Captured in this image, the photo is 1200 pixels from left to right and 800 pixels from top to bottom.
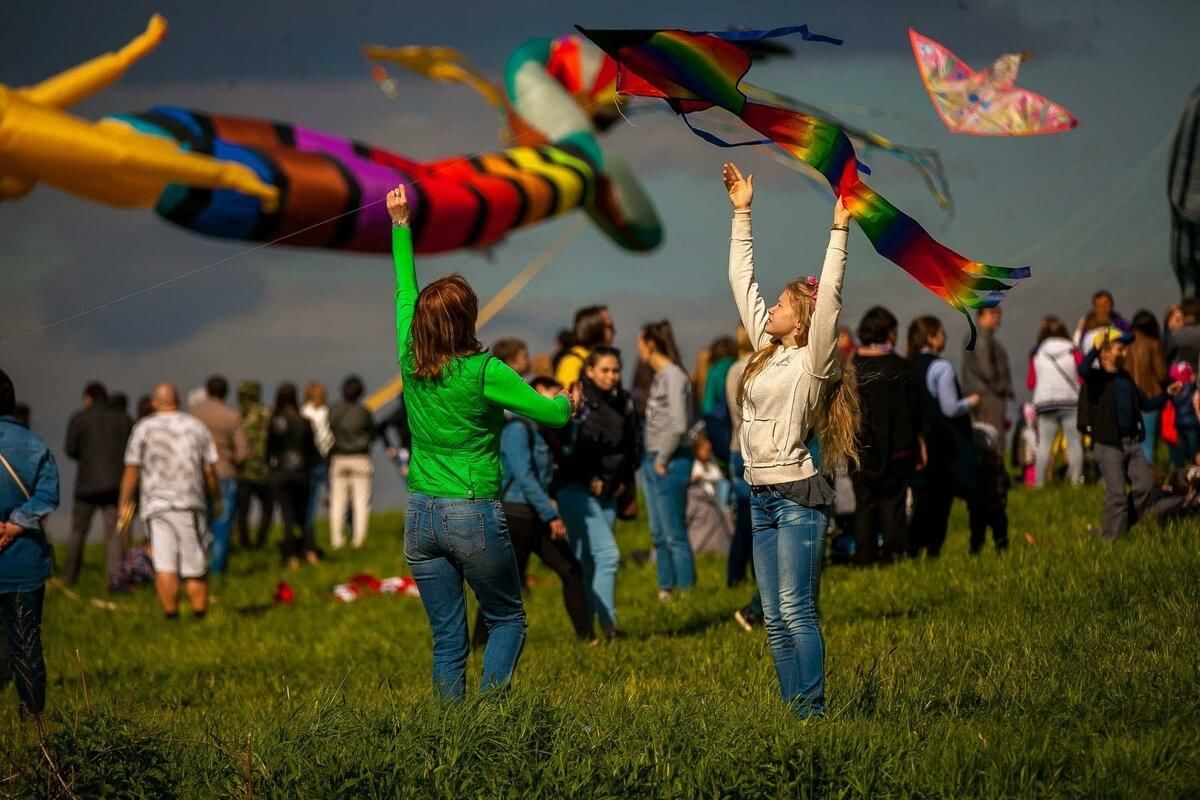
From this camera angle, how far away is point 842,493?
12211 mm

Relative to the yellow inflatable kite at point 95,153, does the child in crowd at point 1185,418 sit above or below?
below

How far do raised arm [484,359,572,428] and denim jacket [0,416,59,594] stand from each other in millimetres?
3156

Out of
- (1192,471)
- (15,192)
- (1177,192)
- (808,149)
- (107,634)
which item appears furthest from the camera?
(1177,192)

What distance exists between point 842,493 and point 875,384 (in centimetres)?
177

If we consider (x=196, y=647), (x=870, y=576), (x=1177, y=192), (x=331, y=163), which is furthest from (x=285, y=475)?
(x=1177, y=192)

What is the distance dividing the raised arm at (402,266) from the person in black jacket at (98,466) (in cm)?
1056

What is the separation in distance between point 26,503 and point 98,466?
8.46 m

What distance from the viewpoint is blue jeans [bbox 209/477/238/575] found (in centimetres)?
1714

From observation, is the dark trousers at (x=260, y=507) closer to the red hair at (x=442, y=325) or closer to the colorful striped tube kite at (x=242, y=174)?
the colorful striped tube kite at (x=242, y=174)

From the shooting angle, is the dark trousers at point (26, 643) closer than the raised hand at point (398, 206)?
No

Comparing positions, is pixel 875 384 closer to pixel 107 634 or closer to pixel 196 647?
pixel 196 647

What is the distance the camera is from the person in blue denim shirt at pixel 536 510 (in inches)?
374

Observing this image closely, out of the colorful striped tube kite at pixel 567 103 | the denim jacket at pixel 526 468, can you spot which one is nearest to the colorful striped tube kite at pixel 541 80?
the colorful striped tube kite at pixel 567 103

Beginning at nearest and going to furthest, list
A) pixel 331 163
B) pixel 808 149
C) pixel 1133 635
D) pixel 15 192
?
pixel 808 149
pixel 1133 635
pixel 15 192
pixel 331 163
